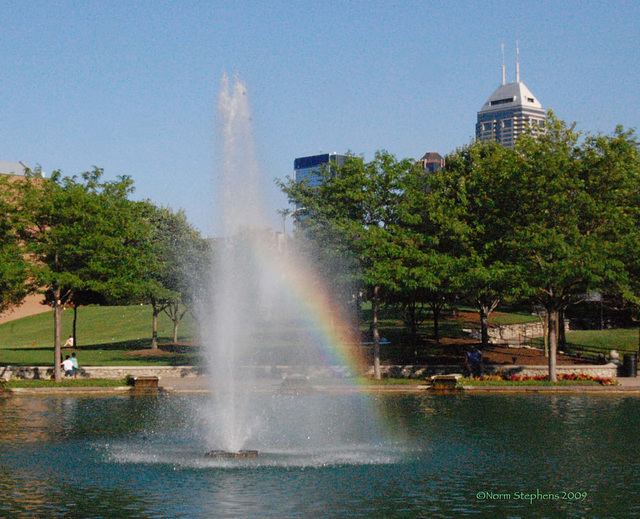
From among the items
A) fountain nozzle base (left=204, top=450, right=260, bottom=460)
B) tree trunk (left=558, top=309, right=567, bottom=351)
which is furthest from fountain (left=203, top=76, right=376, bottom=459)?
tree trunk (left=558, top=309, right=567, bottom=351)

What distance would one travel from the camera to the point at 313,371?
4216 centimetres

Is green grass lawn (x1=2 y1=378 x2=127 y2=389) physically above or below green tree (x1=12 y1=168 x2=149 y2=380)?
below

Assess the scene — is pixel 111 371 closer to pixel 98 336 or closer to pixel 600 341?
pixel 98 336

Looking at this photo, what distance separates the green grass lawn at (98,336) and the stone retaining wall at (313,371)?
465 centimetres

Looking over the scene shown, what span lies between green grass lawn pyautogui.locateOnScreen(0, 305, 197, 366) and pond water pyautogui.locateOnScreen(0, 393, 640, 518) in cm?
1951

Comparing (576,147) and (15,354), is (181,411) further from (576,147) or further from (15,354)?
(15,354)

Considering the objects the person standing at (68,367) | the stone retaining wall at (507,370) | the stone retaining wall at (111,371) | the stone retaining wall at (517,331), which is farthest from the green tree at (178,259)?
the stone retaining wall at (517,331)

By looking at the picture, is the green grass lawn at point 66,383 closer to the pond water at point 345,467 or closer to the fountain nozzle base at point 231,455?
the pond water at point 345,467

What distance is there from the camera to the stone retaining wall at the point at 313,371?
40719 mm

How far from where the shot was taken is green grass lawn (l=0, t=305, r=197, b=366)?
4984 centimetres

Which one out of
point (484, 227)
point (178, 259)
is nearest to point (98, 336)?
point (178, 259)

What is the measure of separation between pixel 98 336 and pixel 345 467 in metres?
55.4

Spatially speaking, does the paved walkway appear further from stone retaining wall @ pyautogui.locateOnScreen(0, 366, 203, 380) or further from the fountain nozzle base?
the fountain nozzle base

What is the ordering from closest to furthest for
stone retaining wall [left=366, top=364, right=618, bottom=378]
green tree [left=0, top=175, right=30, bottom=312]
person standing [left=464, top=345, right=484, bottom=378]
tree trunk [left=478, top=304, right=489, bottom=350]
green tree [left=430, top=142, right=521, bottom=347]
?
green tree [left=0, top=175, right=30, bottom=312] → green tree [left=430, top=142, right=521, bottom=347] → person standing [left=464, top=345, right=484, bottom=378] → stone retaining wall [left=366, top=364, right=618, bottom=378] → tree trunk [left=478, top=304, right=489, bottom=350]
